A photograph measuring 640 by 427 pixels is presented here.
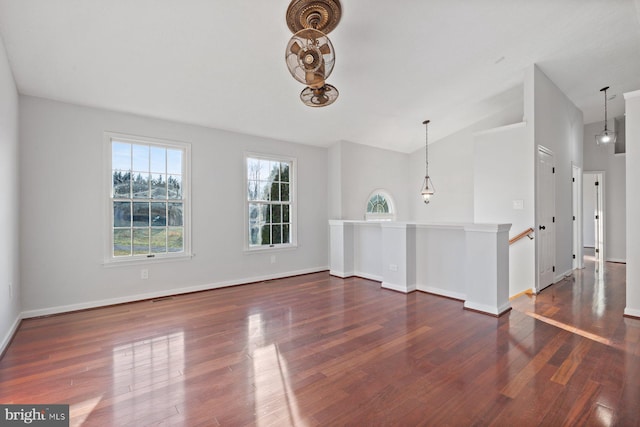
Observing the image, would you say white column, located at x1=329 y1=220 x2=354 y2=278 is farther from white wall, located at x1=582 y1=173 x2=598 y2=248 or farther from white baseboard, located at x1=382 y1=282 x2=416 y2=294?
Answer: white wall, located at x1=582 y1=173 x2=598 y2=248

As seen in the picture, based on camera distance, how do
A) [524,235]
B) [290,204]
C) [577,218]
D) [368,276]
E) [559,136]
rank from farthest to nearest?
[577,218] < [290,204] < [368,276] < [559,136] < [524,235]

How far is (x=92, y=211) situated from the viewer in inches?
154

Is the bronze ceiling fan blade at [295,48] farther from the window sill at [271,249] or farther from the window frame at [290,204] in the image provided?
the window sill at [271,249]

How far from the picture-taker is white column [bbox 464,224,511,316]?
3.53m

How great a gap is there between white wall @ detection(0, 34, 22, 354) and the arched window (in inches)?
215

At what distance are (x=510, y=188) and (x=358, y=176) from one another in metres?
2.75

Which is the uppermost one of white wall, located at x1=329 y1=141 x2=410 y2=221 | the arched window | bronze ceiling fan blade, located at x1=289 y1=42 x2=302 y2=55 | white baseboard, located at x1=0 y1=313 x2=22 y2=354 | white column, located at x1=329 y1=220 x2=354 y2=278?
bronze ceiling fan blade, located at x1=289 y1=42 x2=302 y2=55

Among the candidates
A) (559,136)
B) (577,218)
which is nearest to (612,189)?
(577,218)

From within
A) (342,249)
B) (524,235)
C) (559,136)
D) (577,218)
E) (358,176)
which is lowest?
(342,249)

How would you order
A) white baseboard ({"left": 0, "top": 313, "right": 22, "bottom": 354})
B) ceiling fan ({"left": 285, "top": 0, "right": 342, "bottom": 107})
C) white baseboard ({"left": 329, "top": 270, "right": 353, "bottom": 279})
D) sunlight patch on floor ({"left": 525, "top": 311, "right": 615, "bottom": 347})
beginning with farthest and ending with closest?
white baseboard ({"left": 329, "top": 270, "right": 353, "bottom": 279}), sunlight patch on floor ({"left": 525, "top": 311, "right": 615, "bottom": 347}), white baseboard ({"left": 0, "top": 313, "right": 22, "bottom": 354}), ceiling fan ({"left": 285, "top": 0, "right": 342, "bottom": 107})

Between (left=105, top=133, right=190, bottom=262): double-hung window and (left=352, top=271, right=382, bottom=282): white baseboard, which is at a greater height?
(left=105, top=133, right=190, bottom=262): double-hung window

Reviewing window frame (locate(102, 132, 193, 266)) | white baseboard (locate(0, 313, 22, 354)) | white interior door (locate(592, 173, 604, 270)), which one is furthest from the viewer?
white interior door (locate(592, 173, 604, 270))

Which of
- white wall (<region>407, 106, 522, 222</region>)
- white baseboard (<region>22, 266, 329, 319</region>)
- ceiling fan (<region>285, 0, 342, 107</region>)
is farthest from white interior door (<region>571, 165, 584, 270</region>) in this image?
ceiling fan (<region>285, 0, 342, 107</region>)

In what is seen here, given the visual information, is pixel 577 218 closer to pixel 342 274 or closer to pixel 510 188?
pixel 510 188
